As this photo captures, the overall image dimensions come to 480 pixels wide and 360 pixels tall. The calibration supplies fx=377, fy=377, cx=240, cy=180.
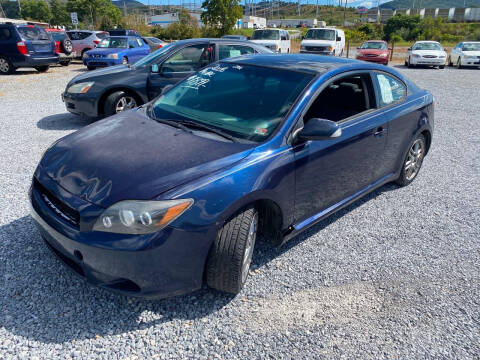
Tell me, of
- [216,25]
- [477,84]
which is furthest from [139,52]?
[216,25]

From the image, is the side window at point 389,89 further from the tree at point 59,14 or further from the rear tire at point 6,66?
the tree at point 59,14

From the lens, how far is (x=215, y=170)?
94.9 inches

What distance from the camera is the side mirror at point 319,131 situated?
2.73 metres

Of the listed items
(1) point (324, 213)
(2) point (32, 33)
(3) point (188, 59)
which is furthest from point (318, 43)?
(1) point (324, 213)

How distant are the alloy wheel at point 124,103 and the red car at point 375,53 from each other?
16687 mm

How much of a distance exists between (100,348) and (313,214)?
1856 millimetres

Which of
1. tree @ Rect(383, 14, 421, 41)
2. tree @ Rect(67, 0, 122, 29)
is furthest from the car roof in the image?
tree @ Rect(383, 14, 421, 41)

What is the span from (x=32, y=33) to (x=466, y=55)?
2064 centimetres

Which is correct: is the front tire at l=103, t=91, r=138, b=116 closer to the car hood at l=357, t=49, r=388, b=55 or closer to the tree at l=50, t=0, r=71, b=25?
the car hood at l=357, t=49, r=388, b=55

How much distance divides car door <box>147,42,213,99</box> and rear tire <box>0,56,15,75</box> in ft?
33.1

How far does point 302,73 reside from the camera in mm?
3199

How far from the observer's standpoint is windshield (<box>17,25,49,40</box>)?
44.7ft

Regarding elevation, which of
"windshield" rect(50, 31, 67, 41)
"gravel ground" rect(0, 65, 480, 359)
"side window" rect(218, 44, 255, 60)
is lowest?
"gravel ground" rect(0, 65, 480, 359)

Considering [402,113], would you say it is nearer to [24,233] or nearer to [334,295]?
[334,295]
